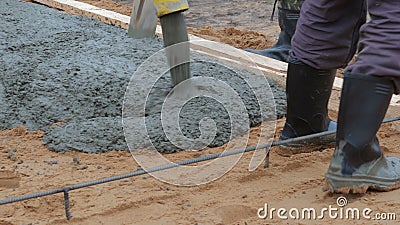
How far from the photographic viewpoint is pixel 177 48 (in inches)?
124

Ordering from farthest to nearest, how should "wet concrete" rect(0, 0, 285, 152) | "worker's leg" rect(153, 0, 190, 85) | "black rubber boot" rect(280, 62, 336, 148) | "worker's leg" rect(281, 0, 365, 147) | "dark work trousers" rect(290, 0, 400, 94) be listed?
"worker's leg" rect(153, 0, 190, 85), "wet concrete" rect(0, 0, 285, 152), "black rubber boot" rect(280, 62, 336, 148), "worker's leg" rect(281, 0, 365, 147), "dark work trousers" rect(290, 0, 400, 94)

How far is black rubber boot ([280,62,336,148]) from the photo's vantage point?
2.54m

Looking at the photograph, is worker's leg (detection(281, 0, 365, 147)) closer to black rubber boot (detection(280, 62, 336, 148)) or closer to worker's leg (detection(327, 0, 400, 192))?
black rubber boot (detection(280, 62, 336, 148))

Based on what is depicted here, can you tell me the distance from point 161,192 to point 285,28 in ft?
7.19

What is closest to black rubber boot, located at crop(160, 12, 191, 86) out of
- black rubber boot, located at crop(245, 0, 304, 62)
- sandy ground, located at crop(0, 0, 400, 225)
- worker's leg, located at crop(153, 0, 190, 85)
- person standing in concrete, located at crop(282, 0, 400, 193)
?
worker's leg, located at crop(153, 0, 190, 85)

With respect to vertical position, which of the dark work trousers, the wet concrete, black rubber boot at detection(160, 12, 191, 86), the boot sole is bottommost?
the wet concrete

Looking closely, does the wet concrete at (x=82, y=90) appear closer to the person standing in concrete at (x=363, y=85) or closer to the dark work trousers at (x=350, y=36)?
the dark work trousers at (x=350, y=36)

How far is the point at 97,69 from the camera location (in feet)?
11.0

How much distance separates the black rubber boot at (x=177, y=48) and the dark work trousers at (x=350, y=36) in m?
0.71

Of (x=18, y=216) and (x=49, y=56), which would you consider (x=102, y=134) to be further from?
(x=49, y=56)

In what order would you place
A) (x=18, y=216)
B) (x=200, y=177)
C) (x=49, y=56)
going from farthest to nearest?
(x=49, y=56)
(x=200, y=177)
(x=18, y=216)

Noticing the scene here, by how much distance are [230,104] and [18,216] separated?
1255 millimetres

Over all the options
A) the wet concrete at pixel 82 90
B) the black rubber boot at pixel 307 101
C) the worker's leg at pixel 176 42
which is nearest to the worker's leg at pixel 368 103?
the black rubber boot at pixel 307 101

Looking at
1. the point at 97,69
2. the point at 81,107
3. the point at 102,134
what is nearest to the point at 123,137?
the point at 102,134
